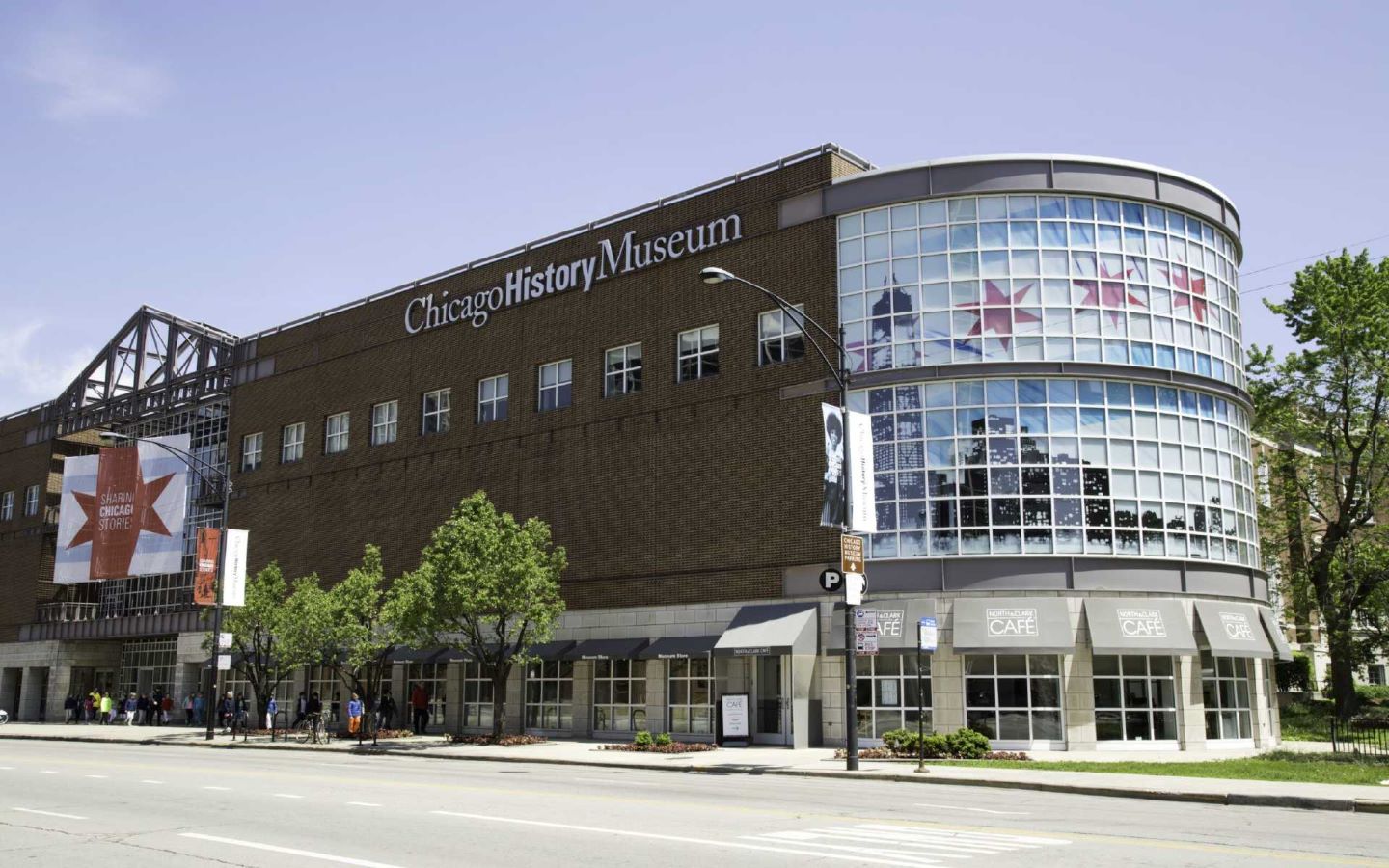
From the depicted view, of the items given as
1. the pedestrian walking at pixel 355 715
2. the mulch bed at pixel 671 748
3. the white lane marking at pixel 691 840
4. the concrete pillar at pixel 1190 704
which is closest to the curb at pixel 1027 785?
the mulch bed at pixel 671 748

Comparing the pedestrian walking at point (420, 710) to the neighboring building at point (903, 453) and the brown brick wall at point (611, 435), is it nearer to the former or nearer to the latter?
the neighboring building at point (903, 453)

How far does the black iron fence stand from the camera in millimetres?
27016

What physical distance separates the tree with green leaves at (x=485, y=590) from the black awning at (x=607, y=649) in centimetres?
131

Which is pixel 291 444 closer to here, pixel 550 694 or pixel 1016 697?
pixel 550 694

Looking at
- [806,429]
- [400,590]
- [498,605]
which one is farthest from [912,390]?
[400,590]

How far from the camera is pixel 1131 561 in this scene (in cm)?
3322

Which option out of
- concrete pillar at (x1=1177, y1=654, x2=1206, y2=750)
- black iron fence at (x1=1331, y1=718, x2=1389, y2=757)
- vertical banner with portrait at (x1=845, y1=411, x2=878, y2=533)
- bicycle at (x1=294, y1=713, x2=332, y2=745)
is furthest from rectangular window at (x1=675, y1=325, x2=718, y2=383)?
black iron fence at (x1=1331, y1=718, x2=1389, y2=757)

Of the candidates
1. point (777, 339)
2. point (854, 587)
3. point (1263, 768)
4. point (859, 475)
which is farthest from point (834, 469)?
point (1263, 768)

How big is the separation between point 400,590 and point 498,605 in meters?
5.11

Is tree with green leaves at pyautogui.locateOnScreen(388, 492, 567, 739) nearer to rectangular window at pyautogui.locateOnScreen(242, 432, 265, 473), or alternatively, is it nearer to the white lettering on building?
the white lettering on building

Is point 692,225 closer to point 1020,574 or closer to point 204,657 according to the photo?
point 1020,574

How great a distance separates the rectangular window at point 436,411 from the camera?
48.9 metres

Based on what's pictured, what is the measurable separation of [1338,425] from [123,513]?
195 feet

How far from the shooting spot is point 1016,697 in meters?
32.3
